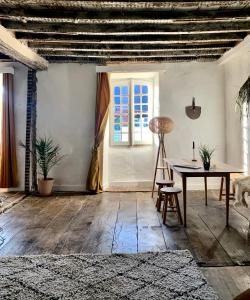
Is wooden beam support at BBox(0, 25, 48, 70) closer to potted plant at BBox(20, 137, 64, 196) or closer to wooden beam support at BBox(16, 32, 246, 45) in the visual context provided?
wooden beam support at BBox(16, 32, 246, 45)

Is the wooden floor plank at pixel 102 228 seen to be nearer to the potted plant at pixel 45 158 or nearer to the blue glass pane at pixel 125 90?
the potted plant at pixel 45 158

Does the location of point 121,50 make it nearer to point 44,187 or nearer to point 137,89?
point 137,89

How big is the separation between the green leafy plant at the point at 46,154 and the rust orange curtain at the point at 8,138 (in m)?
0.28

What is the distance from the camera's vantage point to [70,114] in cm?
641

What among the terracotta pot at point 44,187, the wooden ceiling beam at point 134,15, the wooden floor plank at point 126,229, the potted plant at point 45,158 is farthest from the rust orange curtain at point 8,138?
the wooden ceiling beam at point 134,15

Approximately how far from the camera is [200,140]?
6.37m

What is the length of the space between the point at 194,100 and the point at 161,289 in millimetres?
4601

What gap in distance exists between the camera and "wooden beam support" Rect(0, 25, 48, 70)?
4238 mm

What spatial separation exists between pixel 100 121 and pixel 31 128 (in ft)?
4.61

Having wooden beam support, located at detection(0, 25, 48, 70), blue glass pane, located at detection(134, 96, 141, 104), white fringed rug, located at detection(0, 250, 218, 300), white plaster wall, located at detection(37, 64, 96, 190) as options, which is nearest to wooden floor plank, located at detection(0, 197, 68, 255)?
white fringed rug, located at detection(0, 250, 218, 300)

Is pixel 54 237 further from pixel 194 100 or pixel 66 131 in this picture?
pixel 194 100

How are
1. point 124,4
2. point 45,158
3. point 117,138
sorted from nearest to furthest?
point 124,4
point 45,158
point 117,138

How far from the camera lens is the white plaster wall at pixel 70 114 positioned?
6383 millimetres

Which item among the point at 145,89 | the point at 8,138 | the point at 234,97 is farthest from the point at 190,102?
Answer: the point at 8,138
